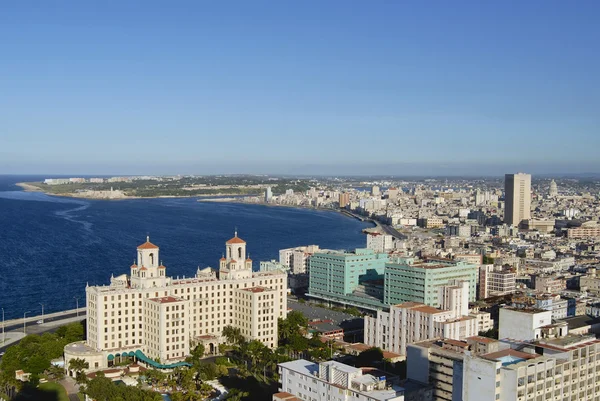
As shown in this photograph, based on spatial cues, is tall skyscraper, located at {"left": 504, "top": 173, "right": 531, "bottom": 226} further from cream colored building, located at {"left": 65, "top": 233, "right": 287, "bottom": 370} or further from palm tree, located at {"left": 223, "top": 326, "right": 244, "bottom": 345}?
palm tree, located at {"left": 223, "top": 326, "right": 244, "bottom": 345}

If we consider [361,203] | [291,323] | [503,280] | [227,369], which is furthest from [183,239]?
[361,203]

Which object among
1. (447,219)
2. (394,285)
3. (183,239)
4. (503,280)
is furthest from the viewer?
(447,219)

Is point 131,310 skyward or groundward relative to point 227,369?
skyward

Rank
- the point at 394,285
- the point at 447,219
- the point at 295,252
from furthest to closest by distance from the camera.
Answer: the point at 447,219 → the point at 295,252 → the point at 394,285

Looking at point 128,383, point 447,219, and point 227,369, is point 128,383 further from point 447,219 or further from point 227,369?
point 447,219

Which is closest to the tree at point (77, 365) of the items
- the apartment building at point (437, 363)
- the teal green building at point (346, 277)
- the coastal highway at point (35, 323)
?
the coastal highway at point (35, 323)

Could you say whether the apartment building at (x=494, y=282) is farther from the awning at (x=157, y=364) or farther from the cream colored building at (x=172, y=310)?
the awning at (x=157, y=364)
